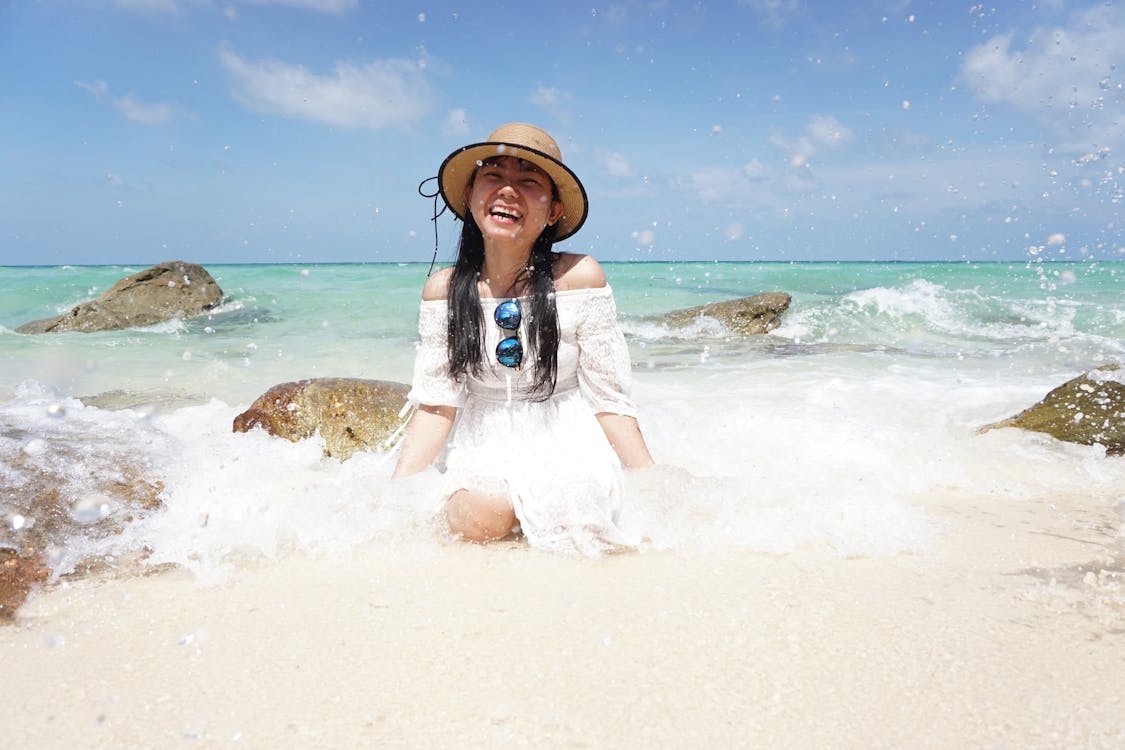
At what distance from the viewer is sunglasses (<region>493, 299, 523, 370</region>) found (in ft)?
9.81

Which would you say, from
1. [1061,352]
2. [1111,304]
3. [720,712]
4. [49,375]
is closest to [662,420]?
[720,712]

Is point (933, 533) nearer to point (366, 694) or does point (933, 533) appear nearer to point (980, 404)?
point (366, 694)

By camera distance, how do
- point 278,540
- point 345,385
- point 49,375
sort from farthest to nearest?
point 49,375, point 345,385, point 278,540

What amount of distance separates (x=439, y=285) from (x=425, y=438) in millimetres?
648

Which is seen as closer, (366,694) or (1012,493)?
(366,694)

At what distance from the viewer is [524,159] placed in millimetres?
2877

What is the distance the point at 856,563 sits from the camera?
242cm

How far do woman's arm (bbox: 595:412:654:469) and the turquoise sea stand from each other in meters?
0.14

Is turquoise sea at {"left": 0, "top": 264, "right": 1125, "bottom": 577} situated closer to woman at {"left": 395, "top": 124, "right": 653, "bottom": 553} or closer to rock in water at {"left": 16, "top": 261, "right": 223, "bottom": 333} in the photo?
woman at {"left": 395, "top": 124, "right": 653, "bottom": 553}

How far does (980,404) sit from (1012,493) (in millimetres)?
3004

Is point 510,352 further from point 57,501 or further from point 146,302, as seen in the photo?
point 146,302

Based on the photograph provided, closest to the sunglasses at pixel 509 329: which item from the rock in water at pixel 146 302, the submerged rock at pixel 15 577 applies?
the submerged rock at pixel 15 577

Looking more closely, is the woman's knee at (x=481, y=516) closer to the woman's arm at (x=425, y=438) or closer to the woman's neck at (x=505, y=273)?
the woman's arm at (x=425, y=438)

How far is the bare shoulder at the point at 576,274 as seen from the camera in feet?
10.1
